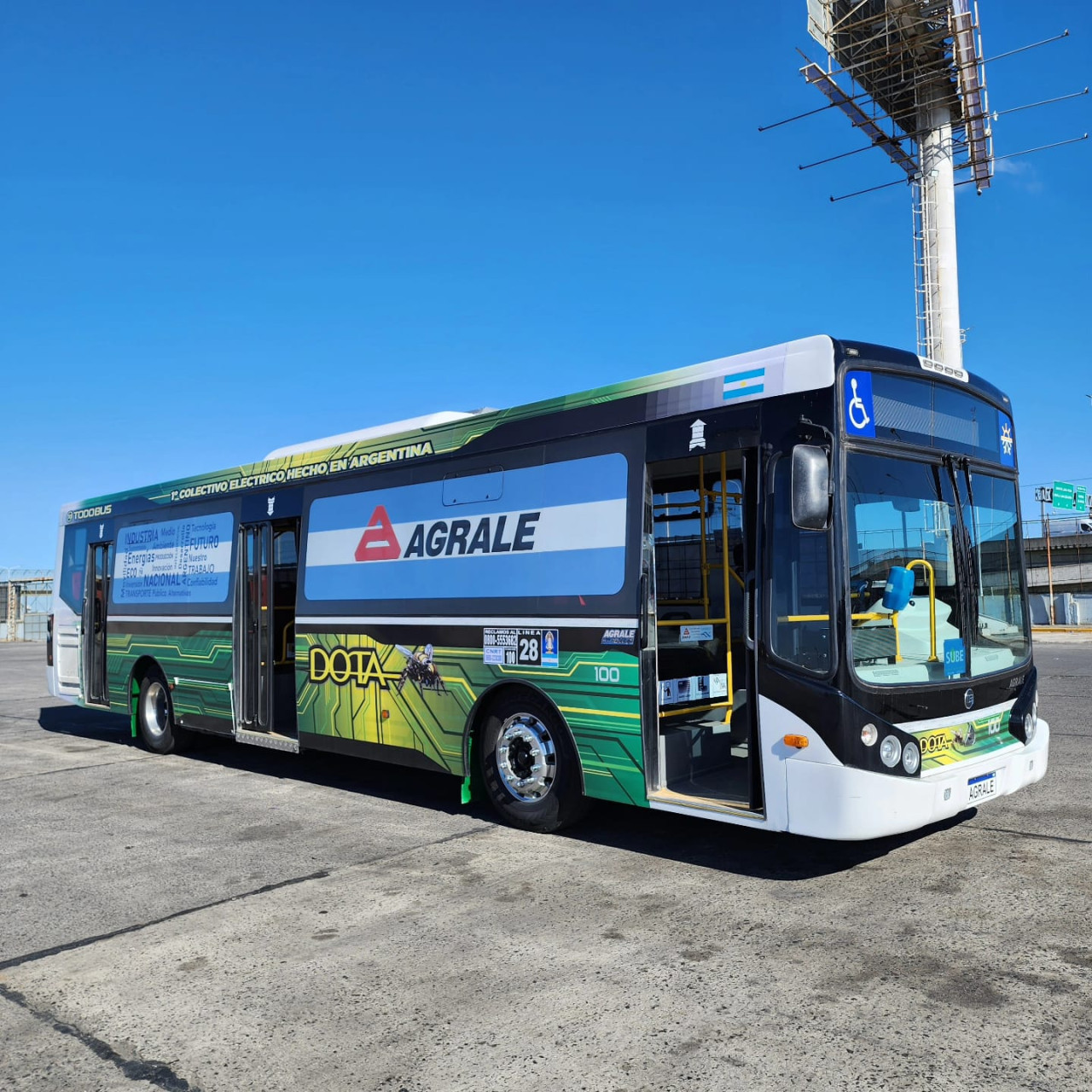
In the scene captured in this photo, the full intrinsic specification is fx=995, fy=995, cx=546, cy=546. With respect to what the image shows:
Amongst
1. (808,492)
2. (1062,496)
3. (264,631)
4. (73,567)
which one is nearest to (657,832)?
(808,492)

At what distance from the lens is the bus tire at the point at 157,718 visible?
11125mm

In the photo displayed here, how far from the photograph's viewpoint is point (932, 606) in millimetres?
5684

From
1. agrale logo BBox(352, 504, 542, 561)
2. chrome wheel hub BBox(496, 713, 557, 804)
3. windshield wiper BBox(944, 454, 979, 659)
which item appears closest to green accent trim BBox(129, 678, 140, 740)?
agrale logo BBox(352, 504, 542, 561)

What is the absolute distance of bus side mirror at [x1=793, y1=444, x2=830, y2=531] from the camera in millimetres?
5176

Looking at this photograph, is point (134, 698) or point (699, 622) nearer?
point (699, 622)

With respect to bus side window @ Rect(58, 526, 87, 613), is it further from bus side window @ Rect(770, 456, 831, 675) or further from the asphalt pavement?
bus side window @ Rect(770, 456, 831, 675)

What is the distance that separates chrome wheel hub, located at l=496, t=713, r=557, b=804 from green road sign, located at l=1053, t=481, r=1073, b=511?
144ft

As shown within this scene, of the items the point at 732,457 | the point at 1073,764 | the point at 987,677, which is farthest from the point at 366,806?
the point at 1073,764

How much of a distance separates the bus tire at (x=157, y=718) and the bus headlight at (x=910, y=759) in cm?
824

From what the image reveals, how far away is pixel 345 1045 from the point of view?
373 cm

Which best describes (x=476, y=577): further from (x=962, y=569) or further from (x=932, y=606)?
(x=962, y=569)

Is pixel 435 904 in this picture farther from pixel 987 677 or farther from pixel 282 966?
pixel 987 677

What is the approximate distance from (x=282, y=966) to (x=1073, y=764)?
24.5ft

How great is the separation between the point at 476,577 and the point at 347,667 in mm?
1819
